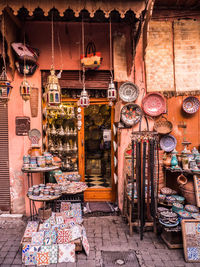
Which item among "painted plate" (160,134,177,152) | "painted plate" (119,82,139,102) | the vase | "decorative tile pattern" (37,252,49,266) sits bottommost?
"decorative tile pattern" (37,252,49,266)

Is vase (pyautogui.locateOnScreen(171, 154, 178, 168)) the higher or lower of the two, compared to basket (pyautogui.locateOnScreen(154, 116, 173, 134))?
lower

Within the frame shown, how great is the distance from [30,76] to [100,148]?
254 centimetres

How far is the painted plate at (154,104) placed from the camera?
464cm

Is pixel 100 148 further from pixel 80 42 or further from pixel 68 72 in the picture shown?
pixel 80 42

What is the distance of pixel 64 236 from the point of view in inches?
124

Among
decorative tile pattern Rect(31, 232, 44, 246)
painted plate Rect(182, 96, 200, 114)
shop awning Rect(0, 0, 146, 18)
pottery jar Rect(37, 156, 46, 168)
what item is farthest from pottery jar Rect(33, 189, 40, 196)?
painted plate Rect(182, 96, 200, 114)

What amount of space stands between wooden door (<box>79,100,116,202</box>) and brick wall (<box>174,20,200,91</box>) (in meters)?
1.84

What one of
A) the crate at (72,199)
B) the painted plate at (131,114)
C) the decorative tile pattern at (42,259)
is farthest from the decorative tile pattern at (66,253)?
the painted plate at (131,114)

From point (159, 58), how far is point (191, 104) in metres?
1.33

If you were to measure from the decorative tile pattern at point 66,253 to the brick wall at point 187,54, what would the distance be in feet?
13.0

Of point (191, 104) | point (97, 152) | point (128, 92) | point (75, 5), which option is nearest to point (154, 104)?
point (128, 92)

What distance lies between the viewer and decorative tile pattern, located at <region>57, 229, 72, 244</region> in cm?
311

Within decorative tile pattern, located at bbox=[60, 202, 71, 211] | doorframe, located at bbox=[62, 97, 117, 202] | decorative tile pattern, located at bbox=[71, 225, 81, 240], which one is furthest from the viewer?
doorframe, located at bbox=[62, 97, 117, 202]

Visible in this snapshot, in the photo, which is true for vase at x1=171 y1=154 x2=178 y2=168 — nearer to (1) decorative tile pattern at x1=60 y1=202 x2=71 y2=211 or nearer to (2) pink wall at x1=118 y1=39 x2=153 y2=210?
(2) pink wall at x1=118 y1=39 x2=153 y2=210
